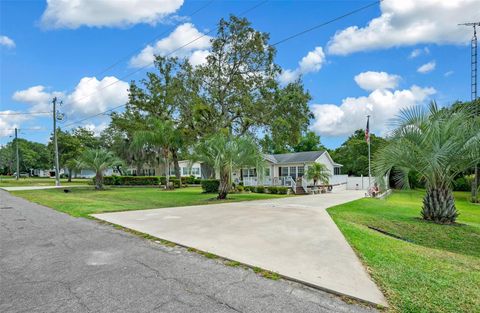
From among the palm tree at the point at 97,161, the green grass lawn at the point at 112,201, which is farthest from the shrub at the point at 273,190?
the palm tree at the point at 97,161

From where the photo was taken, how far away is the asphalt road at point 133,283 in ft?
10.3

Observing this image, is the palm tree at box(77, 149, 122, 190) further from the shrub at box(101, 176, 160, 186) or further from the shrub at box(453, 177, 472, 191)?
the shrub at box(453, 177, 472, 191)

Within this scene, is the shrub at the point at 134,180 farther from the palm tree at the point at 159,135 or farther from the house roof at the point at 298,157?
the house roof at the point at 298,157

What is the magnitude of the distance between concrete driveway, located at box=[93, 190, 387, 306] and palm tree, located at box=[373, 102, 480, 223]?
304cm

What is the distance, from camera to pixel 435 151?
27.9 ft

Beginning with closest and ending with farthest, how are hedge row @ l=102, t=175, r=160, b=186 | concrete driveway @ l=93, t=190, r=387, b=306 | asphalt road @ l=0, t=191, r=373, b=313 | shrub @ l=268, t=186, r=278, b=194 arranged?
asphalt road @ l=0, t=191, r=373, b=313 < concrete driveway @ l=93, t=190, r=387, b=306 < shrub @ l=268, t=186, r=278, b=194 < hedge row @ l=102, t=175, r=160, b=186

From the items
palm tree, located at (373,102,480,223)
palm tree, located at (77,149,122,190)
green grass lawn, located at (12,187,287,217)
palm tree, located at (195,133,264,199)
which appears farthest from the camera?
palm tree, located at (77,149,122,190)

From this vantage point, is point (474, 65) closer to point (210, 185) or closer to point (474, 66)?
point (474, 66)

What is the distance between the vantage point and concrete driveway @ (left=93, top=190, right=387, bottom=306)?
12.5ft

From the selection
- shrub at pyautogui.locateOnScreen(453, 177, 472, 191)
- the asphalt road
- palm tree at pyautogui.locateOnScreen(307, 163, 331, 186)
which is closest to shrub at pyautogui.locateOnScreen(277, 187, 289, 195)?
palm tree at pyautogui.locateOnScreen(307, 163, 331, 186)

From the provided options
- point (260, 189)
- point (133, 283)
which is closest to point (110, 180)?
point (260, 189)

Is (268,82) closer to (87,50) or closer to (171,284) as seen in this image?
(87,50)

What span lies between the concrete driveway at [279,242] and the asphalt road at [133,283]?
329 millimetres

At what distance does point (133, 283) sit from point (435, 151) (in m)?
8.40
